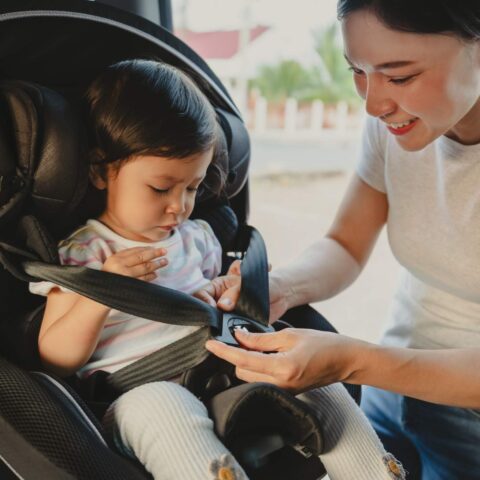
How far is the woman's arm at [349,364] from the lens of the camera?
0.91 m

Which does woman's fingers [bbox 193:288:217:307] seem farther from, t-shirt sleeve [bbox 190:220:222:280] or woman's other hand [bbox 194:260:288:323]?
t-shirt sleeve [bbox 190:220:222:280]

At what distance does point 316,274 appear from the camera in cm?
125

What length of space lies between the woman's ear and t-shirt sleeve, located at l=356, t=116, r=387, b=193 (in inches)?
22.8

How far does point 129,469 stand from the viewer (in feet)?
2.56

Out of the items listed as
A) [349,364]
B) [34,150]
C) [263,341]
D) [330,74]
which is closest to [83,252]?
[34,150]

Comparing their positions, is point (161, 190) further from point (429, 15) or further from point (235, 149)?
point (429, 15)

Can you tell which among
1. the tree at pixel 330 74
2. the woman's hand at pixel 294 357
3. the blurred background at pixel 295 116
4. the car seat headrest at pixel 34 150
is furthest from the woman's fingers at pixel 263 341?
the tree at pixel 330 74

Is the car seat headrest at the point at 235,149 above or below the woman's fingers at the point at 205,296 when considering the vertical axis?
above

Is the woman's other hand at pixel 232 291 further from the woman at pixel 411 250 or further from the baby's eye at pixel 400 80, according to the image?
the baby's eye at pixel 400 80

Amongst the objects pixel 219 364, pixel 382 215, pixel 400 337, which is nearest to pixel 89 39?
pixel 219 364

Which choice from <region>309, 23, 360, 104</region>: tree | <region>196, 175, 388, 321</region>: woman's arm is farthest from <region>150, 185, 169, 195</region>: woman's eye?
<region>309, 23, 360, 104</region>: tree

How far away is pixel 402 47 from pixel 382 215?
1.51 ft

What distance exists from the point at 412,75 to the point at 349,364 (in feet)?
1.55

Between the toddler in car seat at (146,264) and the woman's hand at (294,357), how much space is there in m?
0.07
